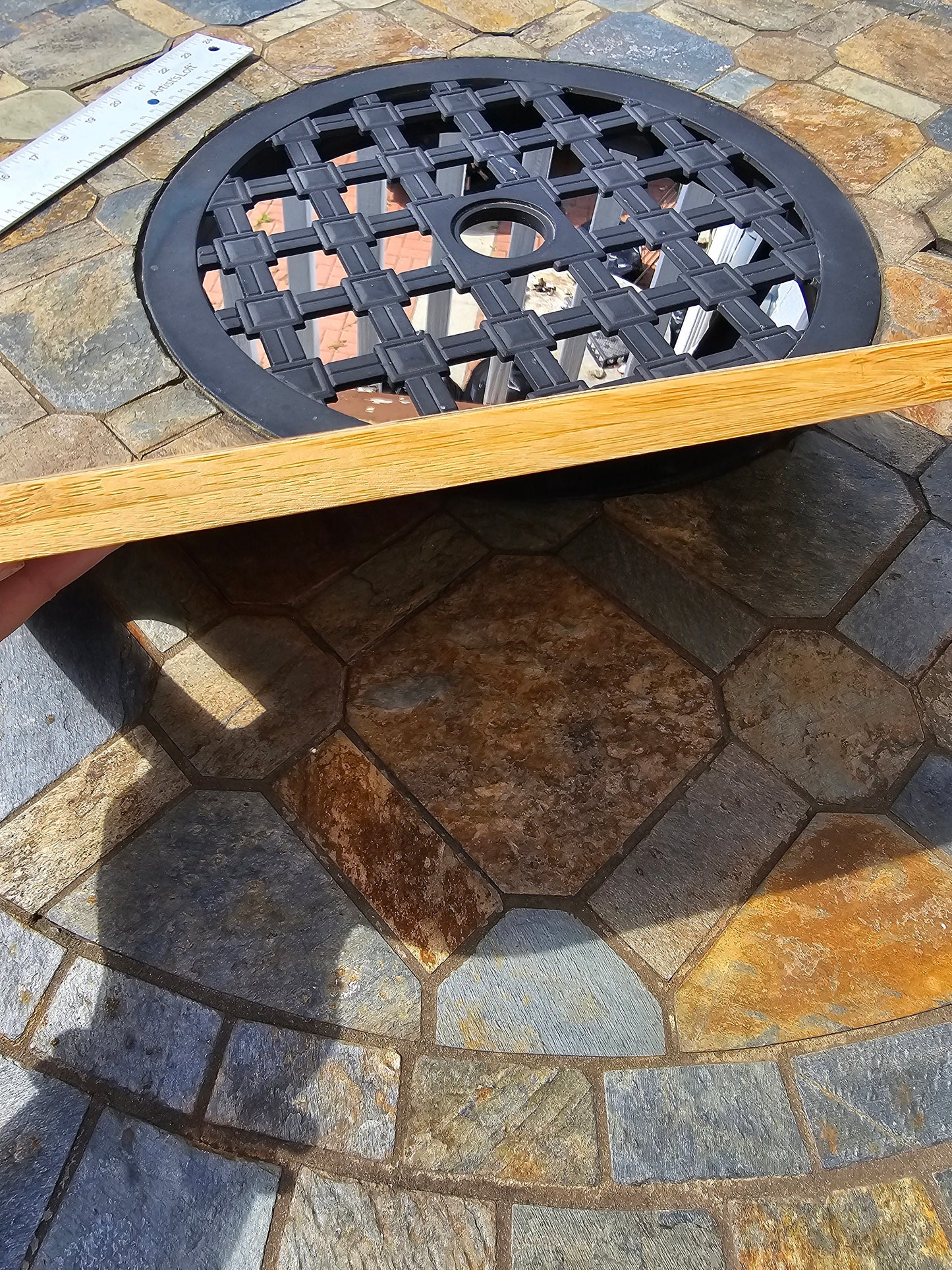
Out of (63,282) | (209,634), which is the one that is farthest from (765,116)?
(209,634)

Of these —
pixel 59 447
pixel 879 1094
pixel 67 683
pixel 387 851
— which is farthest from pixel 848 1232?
pixel 59 447

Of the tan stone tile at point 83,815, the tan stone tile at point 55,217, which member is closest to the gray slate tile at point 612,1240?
the tan stone tile at point 83,815

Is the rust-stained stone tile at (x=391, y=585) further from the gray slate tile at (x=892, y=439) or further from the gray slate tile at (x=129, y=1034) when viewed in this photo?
the gray slate tile at (x=892, y=439)

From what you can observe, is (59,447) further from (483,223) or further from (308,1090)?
(308,1090)

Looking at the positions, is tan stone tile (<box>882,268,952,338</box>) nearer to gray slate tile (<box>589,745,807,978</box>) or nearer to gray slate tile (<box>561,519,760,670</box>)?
gray slate tile (<box>561,519,760,670</box>)

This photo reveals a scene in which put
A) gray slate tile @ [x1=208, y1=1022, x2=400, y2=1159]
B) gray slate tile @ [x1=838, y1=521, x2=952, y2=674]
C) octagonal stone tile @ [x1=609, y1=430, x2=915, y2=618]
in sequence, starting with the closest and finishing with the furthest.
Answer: gray slate tile @ [x1=208, y1=1022, x2=400, y2=1159]
gray slate tile @ [x1=838, y1=521, x2=952, y2=674]
octagonal stone tile @ [x1=609, y1=430, x2=915, y2=618]

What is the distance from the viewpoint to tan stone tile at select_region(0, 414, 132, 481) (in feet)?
6.03

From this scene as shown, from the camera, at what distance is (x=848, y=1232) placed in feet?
4.71

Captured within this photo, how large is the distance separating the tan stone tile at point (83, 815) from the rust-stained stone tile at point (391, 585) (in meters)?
0.51

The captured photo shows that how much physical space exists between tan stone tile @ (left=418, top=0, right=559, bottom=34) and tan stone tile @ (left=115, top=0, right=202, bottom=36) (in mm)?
898

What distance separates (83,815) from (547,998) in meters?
1.07

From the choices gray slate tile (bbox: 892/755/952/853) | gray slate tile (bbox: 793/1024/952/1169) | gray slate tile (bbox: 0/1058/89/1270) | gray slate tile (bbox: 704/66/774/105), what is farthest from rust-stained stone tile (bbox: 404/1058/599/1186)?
gray slate tile (bbox: 704/66/774/105)

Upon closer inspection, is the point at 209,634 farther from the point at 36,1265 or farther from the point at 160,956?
the point at 36,1265

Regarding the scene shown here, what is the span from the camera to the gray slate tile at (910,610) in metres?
2.05
